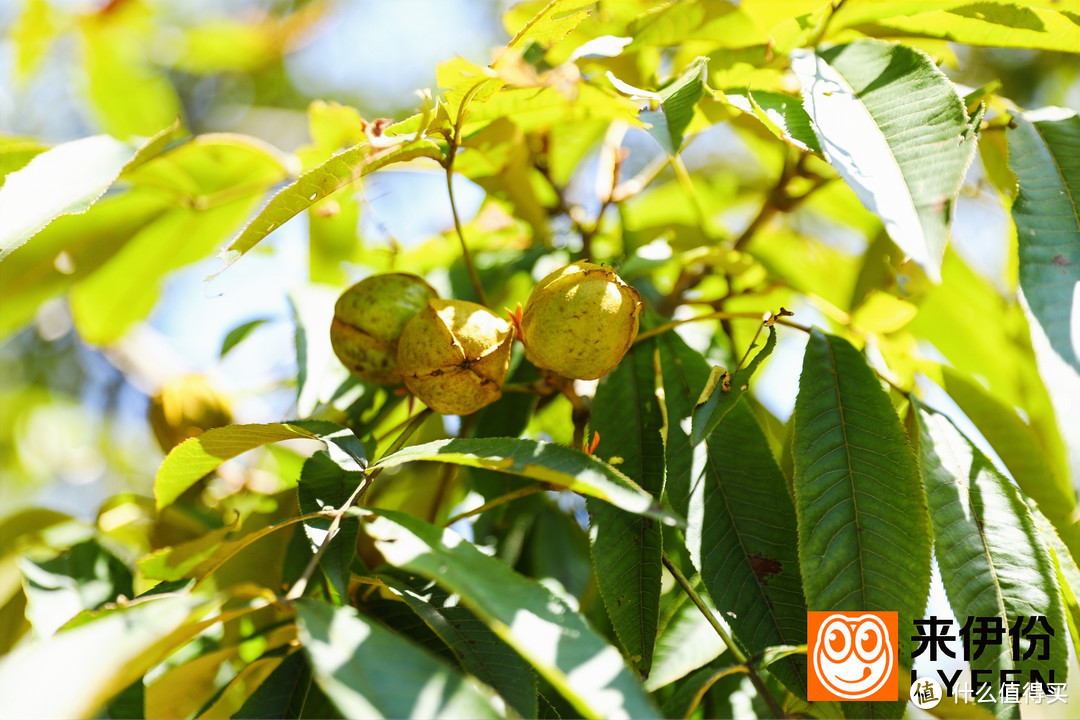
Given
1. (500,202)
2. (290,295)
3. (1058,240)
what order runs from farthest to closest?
(500,202) → (290,295) → (1058,240)

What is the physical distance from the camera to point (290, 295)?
1270 mm

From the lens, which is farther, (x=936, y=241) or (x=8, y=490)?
(x=8, y=490)

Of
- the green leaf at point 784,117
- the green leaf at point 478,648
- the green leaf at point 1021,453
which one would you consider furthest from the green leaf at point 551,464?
the green leaf at point 1021,453

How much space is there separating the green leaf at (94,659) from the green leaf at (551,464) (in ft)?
0.75

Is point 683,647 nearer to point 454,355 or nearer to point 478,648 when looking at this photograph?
point 478,648

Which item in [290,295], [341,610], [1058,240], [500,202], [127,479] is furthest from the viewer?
[127,479]

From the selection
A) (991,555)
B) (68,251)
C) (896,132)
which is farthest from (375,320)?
(68,251)

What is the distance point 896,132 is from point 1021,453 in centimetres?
53

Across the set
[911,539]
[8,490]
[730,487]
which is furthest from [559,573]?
[8,490]

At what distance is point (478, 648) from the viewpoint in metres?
0.81

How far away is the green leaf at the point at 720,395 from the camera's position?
2.63ft

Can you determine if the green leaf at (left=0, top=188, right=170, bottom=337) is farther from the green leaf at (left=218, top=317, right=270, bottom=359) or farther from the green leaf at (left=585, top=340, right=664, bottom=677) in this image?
the green leaf at (left=585, top=340, right=664, bottom=677)

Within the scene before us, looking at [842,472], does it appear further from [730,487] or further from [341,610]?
[341,610]

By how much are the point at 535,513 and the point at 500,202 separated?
56 centimetres
